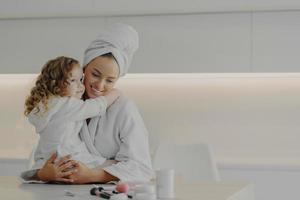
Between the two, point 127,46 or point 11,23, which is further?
point 11,23

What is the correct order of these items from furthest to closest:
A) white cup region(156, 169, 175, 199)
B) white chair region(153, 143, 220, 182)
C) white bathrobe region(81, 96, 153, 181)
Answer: white chair region(153, 143, 220, 182) < white bathrobe region(81, 96, 153, 181) < white cup region(156, 169, 175, 199)

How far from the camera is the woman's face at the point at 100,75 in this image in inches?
99.7

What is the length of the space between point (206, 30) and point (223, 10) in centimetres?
17

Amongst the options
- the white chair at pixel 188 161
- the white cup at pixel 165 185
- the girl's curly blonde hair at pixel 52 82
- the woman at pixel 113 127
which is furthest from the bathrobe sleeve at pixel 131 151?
the white chair at pixel 188 161

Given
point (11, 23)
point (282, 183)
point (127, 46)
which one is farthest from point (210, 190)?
point (11, 23)

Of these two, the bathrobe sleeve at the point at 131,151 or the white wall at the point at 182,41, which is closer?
the bathrobe sleeve at the point at 131,151

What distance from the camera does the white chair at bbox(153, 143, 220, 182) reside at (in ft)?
10.8

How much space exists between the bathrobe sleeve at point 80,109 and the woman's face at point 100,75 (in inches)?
3.3

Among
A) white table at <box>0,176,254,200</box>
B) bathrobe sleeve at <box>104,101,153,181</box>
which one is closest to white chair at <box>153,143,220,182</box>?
white table at <box>0,176,254,200</box>

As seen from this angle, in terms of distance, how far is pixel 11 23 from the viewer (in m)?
4.33

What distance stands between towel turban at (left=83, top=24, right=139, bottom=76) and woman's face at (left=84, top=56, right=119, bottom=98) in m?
0.02

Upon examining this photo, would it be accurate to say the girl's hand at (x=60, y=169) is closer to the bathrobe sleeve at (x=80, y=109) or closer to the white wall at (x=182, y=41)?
the bathrobe sleeve at (x=80, y=109)

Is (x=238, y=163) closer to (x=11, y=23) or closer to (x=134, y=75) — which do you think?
(x=134, y=75)

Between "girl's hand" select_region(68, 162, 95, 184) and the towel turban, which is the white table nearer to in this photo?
"girl's hand" select_region(68, 162, 95, 184)
